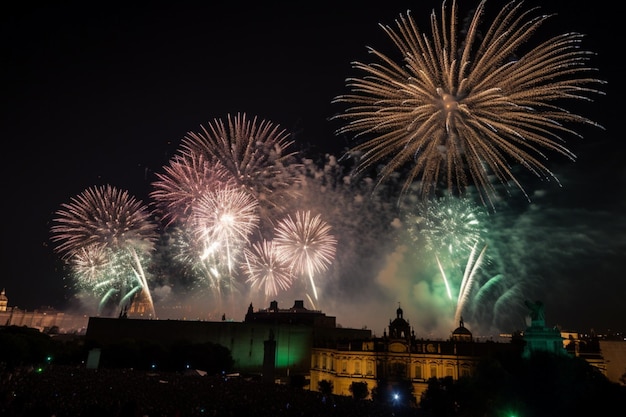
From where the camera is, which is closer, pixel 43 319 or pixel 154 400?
pixel 154 400

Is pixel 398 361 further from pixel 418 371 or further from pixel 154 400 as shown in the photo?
pixel 154 400

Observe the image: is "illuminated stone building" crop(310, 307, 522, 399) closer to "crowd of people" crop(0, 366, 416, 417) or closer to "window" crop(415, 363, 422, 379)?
"window" crop(415, 363, 422, 379)

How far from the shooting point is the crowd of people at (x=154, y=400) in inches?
738

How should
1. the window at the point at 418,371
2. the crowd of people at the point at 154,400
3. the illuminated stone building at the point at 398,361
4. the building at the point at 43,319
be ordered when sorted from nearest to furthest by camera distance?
the crowd of people at the point at 154,400
the illuminated stone building at the point at 398,361
the window at the point at 418,371
the building at the point at 43,319

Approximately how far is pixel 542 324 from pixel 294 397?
24.5 metres

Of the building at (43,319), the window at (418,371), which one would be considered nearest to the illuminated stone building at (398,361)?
the window at (418,371)

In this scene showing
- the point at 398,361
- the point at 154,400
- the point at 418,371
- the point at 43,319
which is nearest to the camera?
the point at 154,400

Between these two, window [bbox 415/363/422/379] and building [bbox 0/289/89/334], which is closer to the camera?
window [bbox 415/363/422/379]

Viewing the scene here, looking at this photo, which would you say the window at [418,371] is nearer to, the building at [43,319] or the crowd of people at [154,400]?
the crowd of people at [154,400]

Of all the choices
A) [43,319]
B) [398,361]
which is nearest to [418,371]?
[398,361]

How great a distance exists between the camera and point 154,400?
23.0 m

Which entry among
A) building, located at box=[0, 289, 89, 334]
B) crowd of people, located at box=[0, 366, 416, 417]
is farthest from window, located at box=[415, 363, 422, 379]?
building, located at box=[0, 289, 89, 334]

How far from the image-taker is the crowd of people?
61.5 ft

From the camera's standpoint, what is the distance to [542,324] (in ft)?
126
